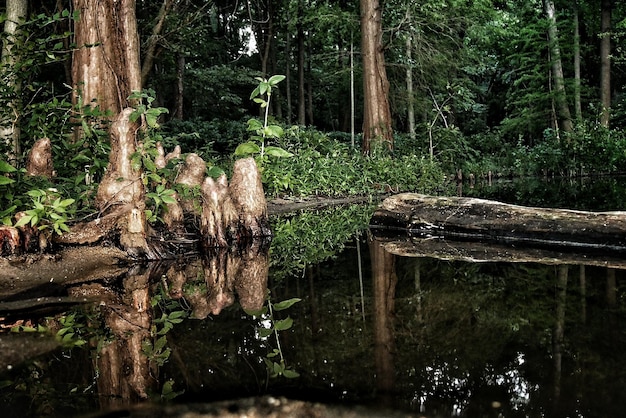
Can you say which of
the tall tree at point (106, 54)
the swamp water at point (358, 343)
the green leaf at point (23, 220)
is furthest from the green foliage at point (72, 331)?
the tall tree at point (106, 54)

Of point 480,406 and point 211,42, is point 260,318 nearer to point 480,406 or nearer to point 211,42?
point 480,406

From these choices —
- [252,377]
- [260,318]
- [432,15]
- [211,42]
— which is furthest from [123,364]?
[211,42]

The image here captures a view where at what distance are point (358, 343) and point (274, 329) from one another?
0.51 m

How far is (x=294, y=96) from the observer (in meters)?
30.5

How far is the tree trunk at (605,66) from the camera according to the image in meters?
19.4

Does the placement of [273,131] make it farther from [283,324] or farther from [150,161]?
[283,324]

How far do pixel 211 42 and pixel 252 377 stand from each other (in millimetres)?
25302

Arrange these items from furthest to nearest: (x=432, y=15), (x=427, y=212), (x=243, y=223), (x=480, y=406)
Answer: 1. (x=432, y=15)
2. (x=427, y=212)
3. (x=243, y=223)
4. (x=480, y=406)

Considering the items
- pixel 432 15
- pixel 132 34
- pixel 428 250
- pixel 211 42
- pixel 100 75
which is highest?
pixel 211 42

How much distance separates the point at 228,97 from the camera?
2133 centimetres

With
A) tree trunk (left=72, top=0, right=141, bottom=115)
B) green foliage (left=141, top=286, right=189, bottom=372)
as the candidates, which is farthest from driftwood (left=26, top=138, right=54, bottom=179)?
green foliage (left=141, top=286, right=189, bottom=372)

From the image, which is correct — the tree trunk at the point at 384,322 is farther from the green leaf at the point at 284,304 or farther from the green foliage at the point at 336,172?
the green foliage at the point at 336,172

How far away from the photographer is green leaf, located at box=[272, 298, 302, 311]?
3.17 metres

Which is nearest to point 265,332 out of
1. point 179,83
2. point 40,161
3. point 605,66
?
point 40,161
